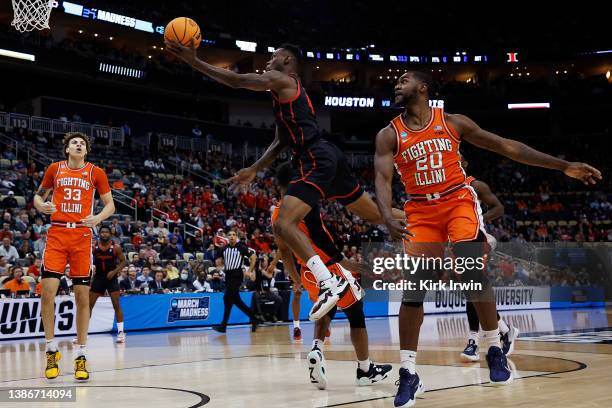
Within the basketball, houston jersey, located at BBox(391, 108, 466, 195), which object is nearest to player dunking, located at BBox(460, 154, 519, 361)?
houston jersey, located at BBox(391, 108, 466, 195)

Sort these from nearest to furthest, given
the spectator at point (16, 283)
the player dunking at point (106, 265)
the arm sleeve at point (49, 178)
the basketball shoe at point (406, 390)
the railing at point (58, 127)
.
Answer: the basketball shoe at point (406, 390) < the arm sleeve at point (49, 178) < the player dunking at point (106, 265) < the spectator at point (16, 283) < the railing at point (58, 127)

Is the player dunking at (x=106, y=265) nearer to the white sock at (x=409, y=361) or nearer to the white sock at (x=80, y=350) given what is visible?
the white sock at (x=80, y=350)

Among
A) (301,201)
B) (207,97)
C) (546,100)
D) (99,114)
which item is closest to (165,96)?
(207,97)

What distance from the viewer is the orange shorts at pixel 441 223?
601 centimetres

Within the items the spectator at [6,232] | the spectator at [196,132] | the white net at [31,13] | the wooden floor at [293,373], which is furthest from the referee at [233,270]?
the spectator at [196,132]

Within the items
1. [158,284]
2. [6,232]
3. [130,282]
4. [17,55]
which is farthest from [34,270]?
[17,55]

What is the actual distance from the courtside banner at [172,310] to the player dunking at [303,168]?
10506 millimetres

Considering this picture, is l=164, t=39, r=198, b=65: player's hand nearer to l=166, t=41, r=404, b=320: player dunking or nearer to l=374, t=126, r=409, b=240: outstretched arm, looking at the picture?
l=166, t=41, r=404, b=320: player dunking

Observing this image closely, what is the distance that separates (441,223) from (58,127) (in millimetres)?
25387

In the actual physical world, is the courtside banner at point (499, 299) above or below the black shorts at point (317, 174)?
below

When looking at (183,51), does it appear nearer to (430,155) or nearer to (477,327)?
(430,155)

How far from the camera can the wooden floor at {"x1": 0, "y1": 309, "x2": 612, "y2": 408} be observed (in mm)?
5785

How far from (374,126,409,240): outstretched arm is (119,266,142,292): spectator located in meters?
12.3

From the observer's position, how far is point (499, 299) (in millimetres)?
23375
